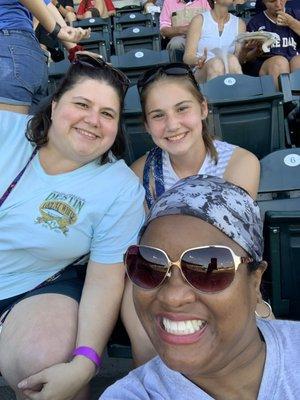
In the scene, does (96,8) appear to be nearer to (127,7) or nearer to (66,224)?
(127,7)

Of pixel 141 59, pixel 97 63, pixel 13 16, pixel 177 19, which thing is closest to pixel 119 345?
pixel 97 63

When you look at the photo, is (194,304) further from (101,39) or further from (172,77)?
(101,39)

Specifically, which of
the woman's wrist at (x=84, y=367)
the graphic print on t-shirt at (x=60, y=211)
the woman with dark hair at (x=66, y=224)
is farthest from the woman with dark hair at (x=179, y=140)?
the woman's wrist at (x=84, y=367)

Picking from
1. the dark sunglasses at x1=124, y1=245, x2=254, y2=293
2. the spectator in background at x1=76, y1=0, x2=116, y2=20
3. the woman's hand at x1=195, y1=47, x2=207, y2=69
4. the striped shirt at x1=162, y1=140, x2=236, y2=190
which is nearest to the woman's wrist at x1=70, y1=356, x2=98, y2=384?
the dark sunglasses at x1=124, y1=245, x2=254, y2=293

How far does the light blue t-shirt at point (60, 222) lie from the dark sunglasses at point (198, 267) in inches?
27.5

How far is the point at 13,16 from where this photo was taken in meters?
2.30

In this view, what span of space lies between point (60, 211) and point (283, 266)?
82 cm

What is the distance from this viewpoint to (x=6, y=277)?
71.9 inches

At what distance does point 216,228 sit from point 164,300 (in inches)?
7.3

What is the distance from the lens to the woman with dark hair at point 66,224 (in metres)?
1.61

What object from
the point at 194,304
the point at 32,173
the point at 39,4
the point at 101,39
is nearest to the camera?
the point at 194,304

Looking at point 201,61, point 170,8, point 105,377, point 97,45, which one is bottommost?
point 105,377

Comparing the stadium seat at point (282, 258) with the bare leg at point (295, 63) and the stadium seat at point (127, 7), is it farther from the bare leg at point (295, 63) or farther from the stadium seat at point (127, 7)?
the stadium seat at point (127, 7)

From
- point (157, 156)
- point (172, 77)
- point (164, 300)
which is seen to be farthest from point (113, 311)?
point (172, 77)
